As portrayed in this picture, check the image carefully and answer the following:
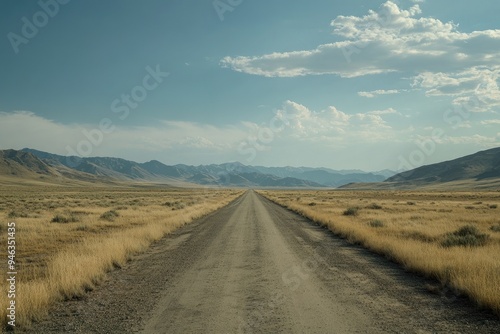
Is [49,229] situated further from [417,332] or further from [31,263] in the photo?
[417,332]

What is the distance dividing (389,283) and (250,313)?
465cm

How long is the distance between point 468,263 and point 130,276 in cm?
1003

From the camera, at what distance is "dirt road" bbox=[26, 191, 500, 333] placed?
268 inches

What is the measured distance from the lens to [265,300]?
8453 mm

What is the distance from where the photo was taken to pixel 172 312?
25.0ft

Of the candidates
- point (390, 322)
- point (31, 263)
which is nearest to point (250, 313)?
point (390, 322)

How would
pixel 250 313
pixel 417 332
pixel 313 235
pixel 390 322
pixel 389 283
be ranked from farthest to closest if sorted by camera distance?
pixel 313 235 < pixel 389 283 < pixel 250 313 < pixel 390 322 < pixel 417 332

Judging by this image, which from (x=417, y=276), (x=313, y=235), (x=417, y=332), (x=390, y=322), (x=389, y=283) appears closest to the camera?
(x=417, y=332)

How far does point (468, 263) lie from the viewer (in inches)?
424

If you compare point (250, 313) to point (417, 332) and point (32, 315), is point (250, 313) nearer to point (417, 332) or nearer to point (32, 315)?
point (417, 332)

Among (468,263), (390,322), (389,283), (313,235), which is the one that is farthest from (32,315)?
(313,235)

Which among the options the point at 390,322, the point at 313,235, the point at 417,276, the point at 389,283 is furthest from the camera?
the point at 313,235

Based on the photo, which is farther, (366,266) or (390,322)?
(366,266)

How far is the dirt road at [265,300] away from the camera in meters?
6.81
